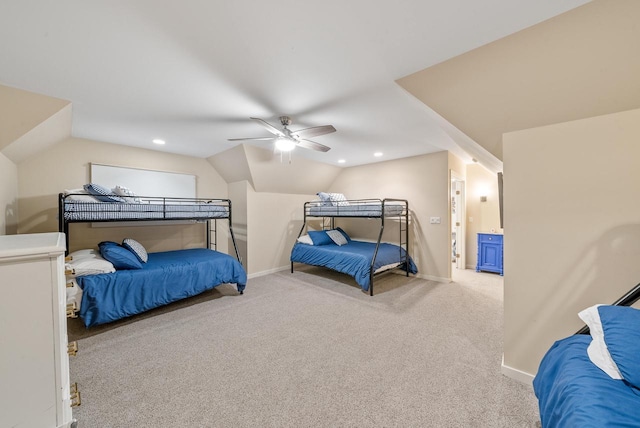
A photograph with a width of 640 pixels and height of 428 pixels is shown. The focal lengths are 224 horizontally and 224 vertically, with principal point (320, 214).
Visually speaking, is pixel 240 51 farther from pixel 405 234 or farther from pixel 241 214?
pixel 405 234

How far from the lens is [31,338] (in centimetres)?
85

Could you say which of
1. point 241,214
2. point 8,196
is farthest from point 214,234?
point 8,196

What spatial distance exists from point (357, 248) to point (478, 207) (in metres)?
2.82

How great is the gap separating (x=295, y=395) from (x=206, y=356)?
917 mm

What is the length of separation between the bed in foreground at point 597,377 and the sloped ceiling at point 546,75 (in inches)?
47.8

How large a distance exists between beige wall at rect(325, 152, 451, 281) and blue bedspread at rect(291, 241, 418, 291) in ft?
1.18

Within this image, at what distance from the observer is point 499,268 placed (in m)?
4.26

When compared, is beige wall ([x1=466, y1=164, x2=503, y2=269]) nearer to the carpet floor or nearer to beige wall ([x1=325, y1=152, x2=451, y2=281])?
beige wall ([x1=325, y1=152, x2=451, y2=281])

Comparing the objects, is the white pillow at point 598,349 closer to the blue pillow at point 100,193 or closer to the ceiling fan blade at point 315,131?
the ceiling fan blade at point 315,131

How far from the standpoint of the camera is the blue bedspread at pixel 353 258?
11.0ft

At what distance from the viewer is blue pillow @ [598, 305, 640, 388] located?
2.96ft

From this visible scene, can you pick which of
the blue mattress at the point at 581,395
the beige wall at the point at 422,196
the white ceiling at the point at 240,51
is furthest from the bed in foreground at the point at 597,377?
the beige wall at the point at 422,196

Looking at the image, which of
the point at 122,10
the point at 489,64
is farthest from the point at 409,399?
the point at 122,10

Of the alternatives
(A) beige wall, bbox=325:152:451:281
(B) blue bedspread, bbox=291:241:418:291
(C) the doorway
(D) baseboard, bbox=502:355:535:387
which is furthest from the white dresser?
(C) the doorway
